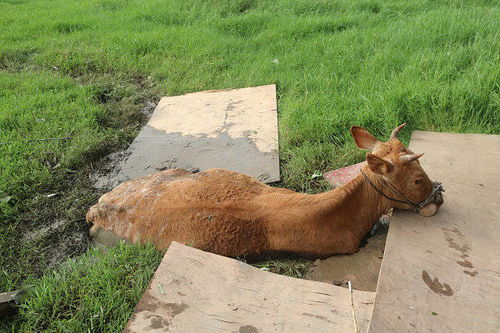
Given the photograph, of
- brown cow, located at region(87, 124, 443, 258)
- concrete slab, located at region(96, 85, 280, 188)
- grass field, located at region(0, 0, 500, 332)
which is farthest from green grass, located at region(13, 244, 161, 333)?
concrete slab, located at region(96, 85, 280, 188)

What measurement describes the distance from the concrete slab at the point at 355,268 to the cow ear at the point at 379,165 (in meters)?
0.60

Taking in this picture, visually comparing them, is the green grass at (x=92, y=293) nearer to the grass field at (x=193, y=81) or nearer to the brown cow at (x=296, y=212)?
the grass field at (x=193, y=81)

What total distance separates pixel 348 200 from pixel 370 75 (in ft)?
9.48

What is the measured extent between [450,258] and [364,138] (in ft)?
3.36

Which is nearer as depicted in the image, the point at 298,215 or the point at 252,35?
the point at 298,215

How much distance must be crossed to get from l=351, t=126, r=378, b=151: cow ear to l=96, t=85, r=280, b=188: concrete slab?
4.18 feet

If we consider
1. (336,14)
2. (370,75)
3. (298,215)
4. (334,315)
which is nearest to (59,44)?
(336,14)

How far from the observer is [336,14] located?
25.8 feet

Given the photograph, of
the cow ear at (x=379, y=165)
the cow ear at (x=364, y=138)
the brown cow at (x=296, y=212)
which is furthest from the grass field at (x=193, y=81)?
the cow ear at (x=379, y=165)

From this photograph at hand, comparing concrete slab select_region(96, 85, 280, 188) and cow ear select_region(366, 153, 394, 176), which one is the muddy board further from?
concrete slab select_region(96, 85, 280, 188)

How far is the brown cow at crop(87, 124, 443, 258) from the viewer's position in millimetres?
2816

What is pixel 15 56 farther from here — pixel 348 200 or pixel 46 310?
pixel 348 200

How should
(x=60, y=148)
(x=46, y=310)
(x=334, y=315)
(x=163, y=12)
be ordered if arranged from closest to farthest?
(x=334, y=315)
(x=46, y=310)
(x=60, y=148)
(x=163, y=12)

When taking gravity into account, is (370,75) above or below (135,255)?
above
